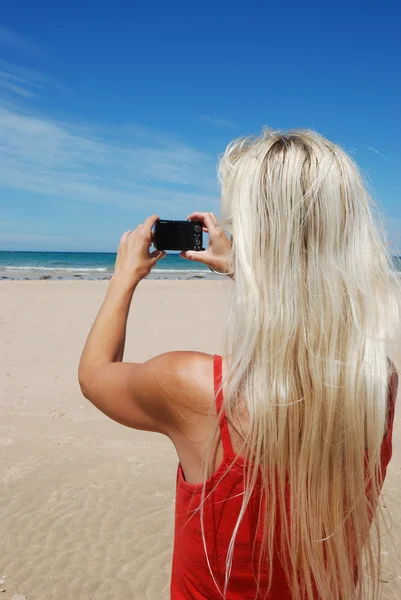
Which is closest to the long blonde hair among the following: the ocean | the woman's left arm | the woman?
the woman

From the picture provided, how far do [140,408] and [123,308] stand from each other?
1.03 ft

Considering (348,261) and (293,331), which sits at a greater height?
(348,261)

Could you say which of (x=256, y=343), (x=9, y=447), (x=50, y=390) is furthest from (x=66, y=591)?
(x=50, y=390)

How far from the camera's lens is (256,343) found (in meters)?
1.29

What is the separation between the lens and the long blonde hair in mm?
1280

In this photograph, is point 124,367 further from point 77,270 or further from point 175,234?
point 77,270

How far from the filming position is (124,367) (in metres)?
1.45

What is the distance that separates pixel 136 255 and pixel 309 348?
2.16 feet

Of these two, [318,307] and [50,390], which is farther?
[50,390]

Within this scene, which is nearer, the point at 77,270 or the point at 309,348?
the point at 309,348

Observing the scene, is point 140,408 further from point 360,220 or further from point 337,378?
point 360,220

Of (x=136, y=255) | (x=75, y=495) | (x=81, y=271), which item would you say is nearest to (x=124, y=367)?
(x=136, y=255)

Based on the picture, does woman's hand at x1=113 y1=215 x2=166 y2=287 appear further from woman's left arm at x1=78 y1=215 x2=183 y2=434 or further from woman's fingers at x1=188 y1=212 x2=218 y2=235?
woman's fingers at x1=188 y1=212 x2=218 y2=235

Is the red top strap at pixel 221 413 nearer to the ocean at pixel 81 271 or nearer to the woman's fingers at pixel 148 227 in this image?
the woman's fingers at pixel 148 227
